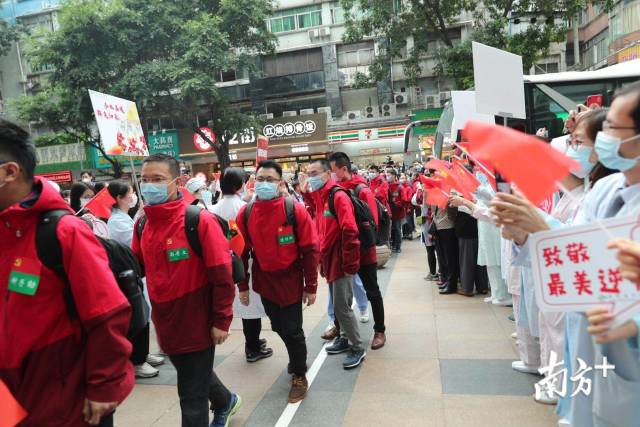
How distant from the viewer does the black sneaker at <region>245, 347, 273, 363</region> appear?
419 centimetres

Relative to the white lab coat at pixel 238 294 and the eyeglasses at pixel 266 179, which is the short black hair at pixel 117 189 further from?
the eyeglasses at pixel 266 179

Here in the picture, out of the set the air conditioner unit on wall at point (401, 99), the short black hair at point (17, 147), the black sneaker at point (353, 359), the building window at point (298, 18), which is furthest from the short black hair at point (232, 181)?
the building window at point (298, 18)

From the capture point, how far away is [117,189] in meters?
4.16

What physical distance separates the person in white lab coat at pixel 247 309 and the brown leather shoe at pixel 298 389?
35.4 inches

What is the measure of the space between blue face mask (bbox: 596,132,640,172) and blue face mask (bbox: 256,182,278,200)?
7.45 ft

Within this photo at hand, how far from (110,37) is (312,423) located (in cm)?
1717

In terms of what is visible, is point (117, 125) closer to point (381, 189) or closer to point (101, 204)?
point (101, 204)

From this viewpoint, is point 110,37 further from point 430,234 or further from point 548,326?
point 548,326

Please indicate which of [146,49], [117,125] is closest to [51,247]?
[117,125]

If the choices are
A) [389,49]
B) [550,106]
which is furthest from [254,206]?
[389,49]

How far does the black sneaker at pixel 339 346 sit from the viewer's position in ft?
13.8

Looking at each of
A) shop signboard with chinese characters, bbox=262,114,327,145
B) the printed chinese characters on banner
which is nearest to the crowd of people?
the printed chinese characters on banner

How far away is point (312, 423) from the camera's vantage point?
302 centimetres

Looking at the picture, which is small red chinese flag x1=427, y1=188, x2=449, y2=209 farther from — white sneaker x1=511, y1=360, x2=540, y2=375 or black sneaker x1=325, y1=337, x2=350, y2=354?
black sneaker x1=325, y1=337, x2=350, y2=354
